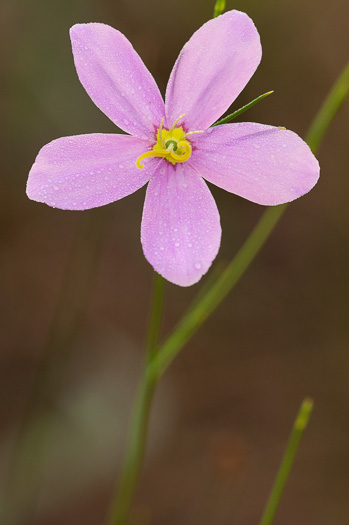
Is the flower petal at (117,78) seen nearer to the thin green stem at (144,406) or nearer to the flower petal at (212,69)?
the flower petal at (212,69)

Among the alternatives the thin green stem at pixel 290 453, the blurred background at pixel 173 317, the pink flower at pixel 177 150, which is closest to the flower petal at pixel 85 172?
the pink flower at pixel 177 150

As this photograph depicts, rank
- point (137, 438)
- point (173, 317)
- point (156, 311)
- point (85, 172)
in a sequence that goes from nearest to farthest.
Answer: point (85, 172)
point (156, 311)
point (137, 438)
point (173, 317)

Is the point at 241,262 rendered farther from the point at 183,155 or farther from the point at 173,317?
the point at 173,317

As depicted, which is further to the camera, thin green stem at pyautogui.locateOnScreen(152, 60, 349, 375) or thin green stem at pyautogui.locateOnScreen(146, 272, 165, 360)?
thin green stem at pyautogui.locateOnScreen(152, 60, 349, 375)

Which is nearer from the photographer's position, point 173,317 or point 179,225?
point 179,225

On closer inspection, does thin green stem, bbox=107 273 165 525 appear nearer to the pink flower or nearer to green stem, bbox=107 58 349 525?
Result: green stem, bbox=107 58 349 525

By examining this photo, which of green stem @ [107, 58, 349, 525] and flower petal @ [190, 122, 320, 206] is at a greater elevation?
flower petal @ [190, 122, 320, 206]

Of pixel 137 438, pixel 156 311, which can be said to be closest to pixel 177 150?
pixel 156 311

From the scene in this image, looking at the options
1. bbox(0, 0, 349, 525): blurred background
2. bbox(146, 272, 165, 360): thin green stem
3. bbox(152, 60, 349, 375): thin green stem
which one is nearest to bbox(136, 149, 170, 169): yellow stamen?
bbox(146, 272, 165, 360): thin green stem
